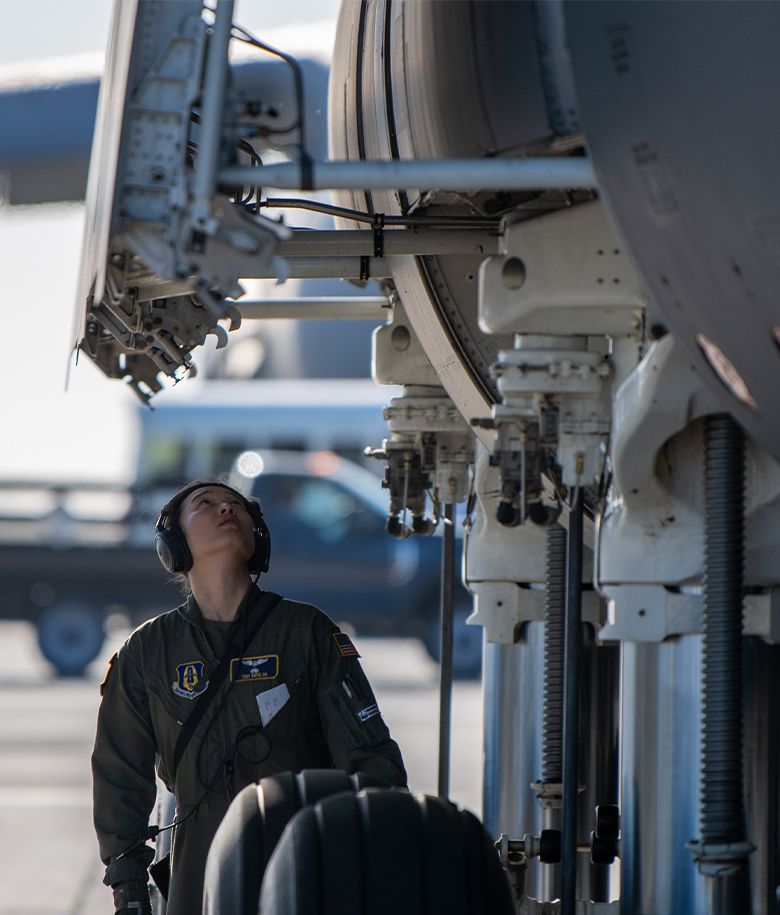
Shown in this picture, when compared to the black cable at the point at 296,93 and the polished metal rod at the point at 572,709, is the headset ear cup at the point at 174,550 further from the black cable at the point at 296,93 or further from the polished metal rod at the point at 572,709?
the black cable at the point at 296,93

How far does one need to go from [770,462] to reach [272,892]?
4.51 feet

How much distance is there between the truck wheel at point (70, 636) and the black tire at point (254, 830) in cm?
1203

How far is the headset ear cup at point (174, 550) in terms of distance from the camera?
11.4 ft

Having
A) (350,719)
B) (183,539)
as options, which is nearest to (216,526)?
(183,539)

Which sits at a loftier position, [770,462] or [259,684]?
[770,462]

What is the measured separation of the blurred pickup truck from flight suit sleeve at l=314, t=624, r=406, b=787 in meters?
10.8

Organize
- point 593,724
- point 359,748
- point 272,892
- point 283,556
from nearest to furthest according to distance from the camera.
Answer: point 272,892, point 359,748, point 593,724, point 283,556

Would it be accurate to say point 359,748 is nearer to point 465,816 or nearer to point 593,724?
point 465,816

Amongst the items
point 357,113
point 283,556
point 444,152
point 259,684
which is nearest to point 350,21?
point 357,113

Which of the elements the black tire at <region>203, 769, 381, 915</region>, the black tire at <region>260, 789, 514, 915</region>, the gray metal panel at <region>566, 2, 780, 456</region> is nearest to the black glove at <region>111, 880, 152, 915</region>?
the black tire at <region>203, 769, 381, 915</region>

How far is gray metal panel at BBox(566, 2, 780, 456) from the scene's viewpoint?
2434mm

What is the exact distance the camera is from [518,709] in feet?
15.4

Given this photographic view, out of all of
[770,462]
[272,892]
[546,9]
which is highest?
[546,9]

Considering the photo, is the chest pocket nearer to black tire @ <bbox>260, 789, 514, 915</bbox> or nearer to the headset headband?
the headset headband
